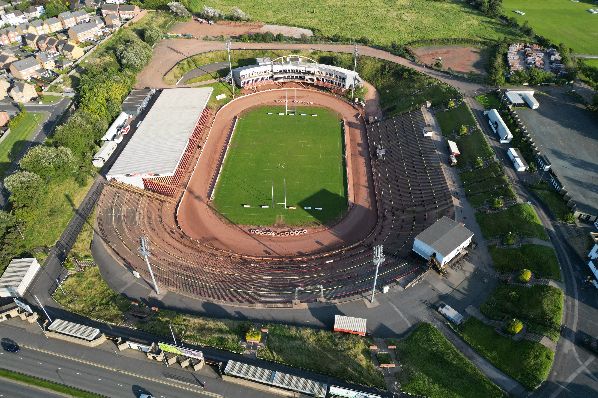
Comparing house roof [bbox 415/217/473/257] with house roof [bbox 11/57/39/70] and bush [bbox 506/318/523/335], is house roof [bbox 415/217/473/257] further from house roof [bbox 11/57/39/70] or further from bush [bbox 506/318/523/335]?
house roof [bbox 11/57/39/70]

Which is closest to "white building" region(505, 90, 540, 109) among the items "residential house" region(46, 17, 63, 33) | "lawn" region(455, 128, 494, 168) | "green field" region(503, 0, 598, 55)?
"lawn" region(455, 128, 494, 168)

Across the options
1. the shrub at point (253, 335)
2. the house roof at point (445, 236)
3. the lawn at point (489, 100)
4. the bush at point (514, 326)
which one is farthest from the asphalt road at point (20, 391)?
the lawn at point (489, 100)

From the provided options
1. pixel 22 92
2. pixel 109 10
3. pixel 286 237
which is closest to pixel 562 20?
pixel 286 237

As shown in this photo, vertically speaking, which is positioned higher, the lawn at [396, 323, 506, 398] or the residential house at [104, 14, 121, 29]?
the residential house at [104, 14, 121, 29]

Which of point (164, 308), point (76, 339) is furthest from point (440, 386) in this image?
point (76, 339)

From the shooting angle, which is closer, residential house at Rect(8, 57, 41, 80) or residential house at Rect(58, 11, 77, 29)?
residential house at Rect(8, 57, 41, 80)

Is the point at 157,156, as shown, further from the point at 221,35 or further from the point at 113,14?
the point at 113,14

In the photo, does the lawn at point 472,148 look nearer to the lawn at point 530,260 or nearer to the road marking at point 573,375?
the lawn at point 530,260
